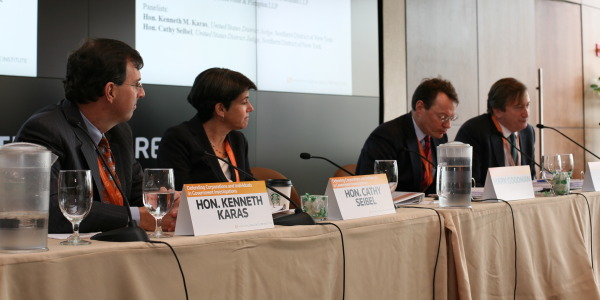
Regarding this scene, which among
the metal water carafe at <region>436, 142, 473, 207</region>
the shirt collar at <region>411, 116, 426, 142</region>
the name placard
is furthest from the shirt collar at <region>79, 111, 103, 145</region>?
the name placard

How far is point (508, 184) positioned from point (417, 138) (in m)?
0.98

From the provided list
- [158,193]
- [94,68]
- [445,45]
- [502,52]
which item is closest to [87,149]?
[94,68]

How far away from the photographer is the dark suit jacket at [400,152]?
130 inches

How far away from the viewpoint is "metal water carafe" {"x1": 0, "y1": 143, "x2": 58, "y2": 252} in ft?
4.11

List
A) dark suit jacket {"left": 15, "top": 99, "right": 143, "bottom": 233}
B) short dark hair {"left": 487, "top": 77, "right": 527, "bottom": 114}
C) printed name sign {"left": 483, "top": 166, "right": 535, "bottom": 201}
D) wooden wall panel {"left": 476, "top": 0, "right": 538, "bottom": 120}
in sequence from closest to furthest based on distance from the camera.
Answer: dark suit jacket {"left": 15, "top": 99, "right": 143, "bottom": 233} < printed name sign {"left": 483, "top": 166, "right": 535, "bottom": 201} < short dark hair {"left": 487, "top": 77, "right": 527, "bottom": 114} < wooden wall panel {"left": 476, "top": 0, "right": 538, "bottom": 120}

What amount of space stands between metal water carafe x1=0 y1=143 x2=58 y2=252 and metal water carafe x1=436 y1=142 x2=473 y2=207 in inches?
55.5

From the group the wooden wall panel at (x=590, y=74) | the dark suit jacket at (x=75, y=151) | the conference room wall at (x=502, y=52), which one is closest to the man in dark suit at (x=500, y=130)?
the conference room wall at (x=502, y=52)

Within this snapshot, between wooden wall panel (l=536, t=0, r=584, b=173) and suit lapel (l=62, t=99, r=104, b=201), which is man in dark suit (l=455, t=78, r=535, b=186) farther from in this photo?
wooden wall panel (l=536, t=0, r=584, b=173)

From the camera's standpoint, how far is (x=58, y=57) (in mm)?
3463

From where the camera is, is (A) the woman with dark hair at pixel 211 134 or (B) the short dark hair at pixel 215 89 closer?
(A) the woman with dark hair at pixel 211 134

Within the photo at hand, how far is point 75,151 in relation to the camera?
2059 mm

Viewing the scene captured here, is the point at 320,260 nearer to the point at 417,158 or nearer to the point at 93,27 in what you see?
the point at 417,158

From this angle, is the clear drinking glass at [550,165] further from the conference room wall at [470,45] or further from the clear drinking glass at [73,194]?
the conference room wall at [470,45]

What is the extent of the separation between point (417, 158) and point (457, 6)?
281 centimetres
